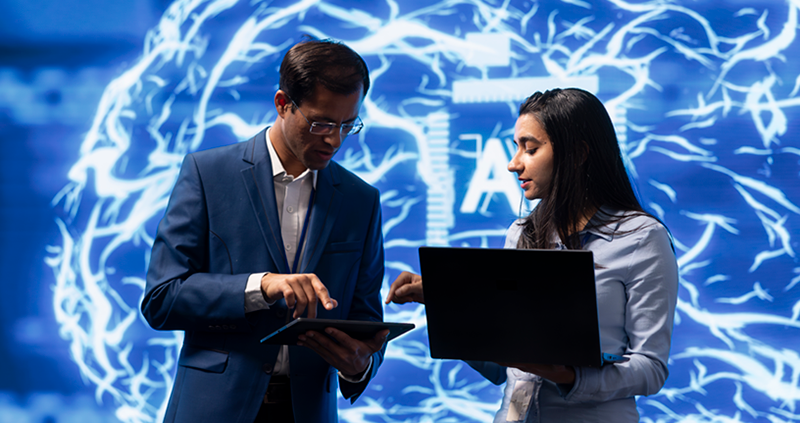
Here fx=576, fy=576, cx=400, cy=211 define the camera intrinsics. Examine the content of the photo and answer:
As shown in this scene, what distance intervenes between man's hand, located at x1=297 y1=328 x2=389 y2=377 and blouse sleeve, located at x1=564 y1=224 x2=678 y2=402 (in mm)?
476

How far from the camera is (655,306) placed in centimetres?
136

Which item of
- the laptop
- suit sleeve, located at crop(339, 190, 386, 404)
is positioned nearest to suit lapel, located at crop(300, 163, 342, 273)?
suit sleeve, located at crop(339, 190, 386, 404)

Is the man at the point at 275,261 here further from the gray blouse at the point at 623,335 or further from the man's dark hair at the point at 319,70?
the gray blouse at the point at 623,335

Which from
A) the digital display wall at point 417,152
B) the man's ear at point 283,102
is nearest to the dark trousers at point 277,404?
the man's ear at point 283,102

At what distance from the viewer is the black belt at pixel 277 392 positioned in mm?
1618

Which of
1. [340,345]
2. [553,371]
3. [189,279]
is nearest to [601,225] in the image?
[553,371]

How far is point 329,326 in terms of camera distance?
1.30 m

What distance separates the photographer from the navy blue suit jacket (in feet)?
5.03

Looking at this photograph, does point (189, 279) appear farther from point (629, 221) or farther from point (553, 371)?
point (629, 221)

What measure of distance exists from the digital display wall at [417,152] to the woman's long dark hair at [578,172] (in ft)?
4.04

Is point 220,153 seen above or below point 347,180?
above

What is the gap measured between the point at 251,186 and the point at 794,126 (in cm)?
270

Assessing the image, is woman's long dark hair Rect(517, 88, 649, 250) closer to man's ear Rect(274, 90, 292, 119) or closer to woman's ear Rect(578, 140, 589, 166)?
woman's ear Rect(578, 140, 589, 166)

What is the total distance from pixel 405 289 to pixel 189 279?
22.6 inches
